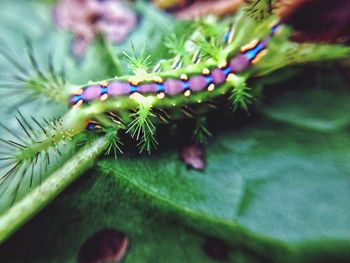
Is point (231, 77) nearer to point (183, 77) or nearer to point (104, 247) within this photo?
point (183, 77)

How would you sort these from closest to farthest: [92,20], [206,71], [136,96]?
[136,96]
[206,71]
[92,20]

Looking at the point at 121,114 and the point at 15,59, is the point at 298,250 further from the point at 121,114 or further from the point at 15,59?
the point at 15,59

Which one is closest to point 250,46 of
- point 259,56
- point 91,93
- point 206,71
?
point 259,56

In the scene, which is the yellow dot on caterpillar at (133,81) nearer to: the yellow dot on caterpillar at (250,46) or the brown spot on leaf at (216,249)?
the yellow dot on caterpillar at (250,46)

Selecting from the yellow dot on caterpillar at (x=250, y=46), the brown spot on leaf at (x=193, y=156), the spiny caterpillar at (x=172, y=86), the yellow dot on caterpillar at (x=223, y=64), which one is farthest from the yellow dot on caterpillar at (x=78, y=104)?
the yellow dot on caterpillar at (x=250, y=46)

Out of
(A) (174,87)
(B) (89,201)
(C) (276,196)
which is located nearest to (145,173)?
(B) (89,201)

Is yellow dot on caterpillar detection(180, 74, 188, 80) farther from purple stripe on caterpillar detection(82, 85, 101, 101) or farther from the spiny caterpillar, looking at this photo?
purple stripe on caterpillar detection(82, 85, 101, 101)

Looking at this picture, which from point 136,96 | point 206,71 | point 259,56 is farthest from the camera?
point 259,56
